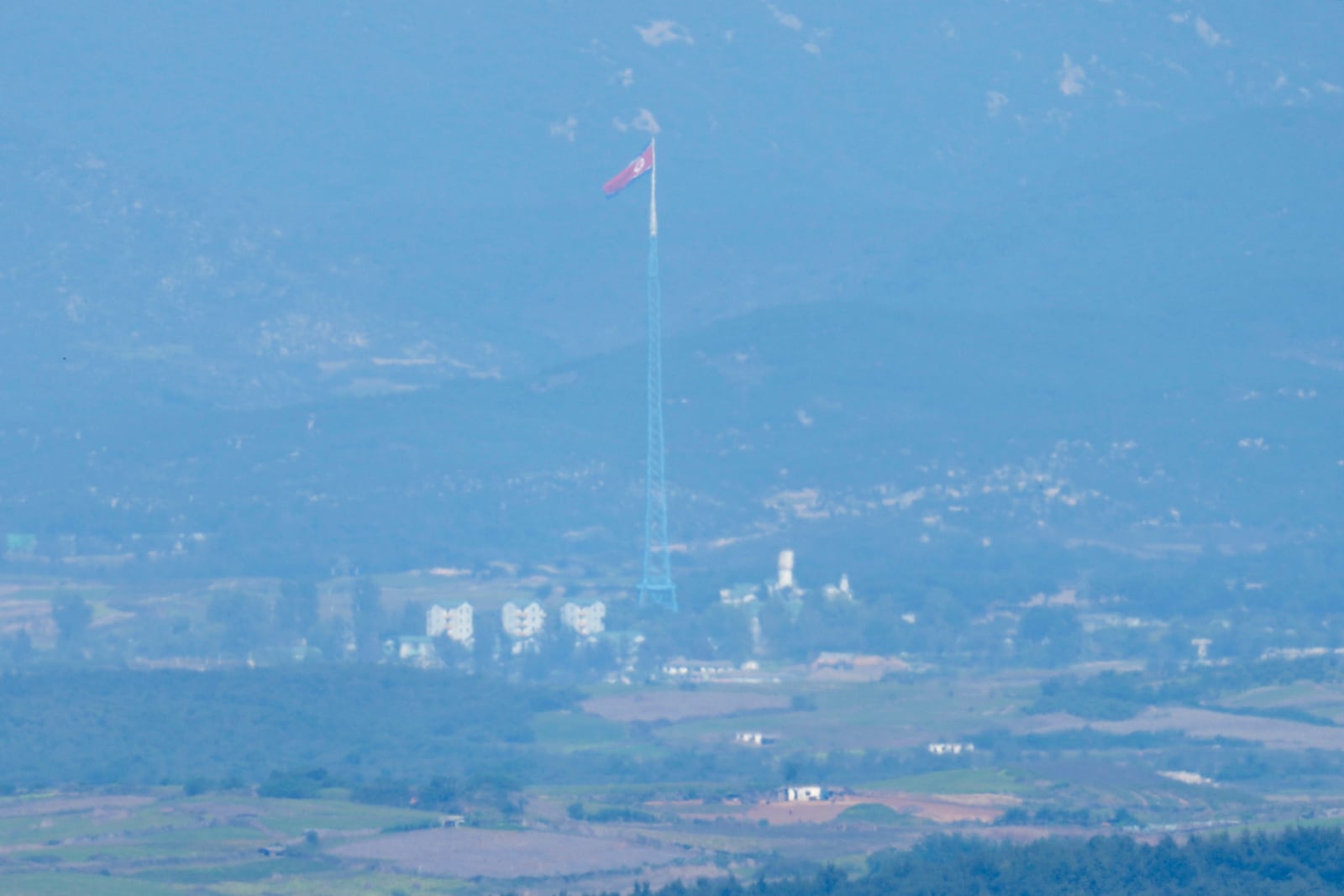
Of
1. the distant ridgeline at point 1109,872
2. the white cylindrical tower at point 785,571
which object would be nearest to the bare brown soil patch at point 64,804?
the distant ridgeline at point 1109,872

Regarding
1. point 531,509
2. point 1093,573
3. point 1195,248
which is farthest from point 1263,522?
point 1195,248

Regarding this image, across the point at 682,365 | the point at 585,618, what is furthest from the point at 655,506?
the point at 585,618

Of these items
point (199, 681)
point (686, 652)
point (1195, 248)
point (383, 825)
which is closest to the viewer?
point (383, 825)

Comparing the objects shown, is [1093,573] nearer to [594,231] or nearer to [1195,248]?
[1195,248]

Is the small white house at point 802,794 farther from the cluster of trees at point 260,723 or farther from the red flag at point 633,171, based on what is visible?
the red flag at point 633,171

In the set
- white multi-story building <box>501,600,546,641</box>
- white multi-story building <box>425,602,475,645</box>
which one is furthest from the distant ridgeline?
white multi-story building <box>425,602,475,645</box>

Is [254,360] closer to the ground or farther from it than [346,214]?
closer to the ground

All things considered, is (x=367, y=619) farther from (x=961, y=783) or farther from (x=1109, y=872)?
(x=1109, y=872)

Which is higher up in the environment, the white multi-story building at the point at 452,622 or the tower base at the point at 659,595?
the tower base at the point at 659,595
